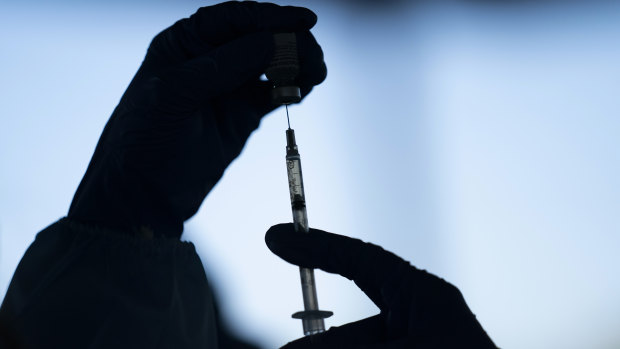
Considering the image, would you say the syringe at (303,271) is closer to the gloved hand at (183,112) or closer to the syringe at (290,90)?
the syringe at (290,90)

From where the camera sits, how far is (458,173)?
1740mm

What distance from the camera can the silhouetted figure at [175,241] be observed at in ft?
2.72

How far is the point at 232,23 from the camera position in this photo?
962 millimetres

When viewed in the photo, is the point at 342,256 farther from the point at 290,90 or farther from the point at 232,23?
the point at 232,23

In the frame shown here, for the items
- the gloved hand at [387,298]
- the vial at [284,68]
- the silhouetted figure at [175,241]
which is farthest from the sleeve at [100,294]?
the vial at [284,68]

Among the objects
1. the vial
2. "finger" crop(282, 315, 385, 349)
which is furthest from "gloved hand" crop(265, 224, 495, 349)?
the vial

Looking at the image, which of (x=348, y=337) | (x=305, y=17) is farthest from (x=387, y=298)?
(x=305, y=17)

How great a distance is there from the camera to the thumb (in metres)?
0.91

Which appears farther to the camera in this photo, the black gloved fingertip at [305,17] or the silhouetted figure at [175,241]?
the black gloved fingertip at [305,17]

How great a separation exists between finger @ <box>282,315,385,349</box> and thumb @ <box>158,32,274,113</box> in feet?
1.38

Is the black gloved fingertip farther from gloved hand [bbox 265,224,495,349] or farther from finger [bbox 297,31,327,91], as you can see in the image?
gloved hand [bbox 265,224,495,349]

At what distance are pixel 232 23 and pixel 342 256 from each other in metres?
0.43

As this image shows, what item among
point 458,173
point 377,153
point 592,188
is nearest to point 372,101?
point 377,153

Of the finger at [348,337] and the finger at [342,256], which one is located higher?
the finger at [342,256]
